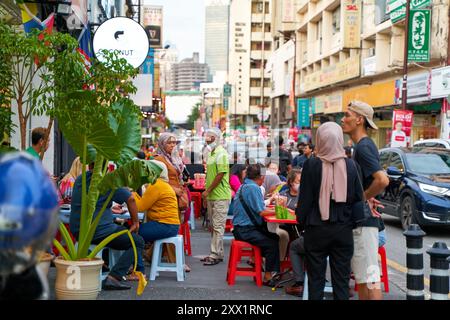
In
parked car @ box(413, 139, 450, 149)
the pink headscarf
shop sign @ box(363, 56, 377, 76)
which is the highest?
shop sign @ box(363, 56, 377, 76)

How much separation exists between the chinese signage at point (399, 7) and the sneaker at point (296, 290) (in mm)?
22704

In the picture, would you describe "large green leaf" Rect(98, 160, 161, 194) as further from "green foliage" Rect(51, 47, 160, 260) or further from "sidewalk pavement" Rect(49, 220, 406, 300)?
"sidewalk pavement" Rect(49, 220, 406, 300)

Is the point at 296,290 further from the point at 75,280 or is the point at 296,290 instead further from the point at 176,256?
the point at 75,280

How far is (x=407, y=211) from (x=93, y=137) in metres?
9.18

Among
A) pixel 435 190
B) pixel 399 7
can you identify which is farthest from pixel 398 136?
pixel 435 190

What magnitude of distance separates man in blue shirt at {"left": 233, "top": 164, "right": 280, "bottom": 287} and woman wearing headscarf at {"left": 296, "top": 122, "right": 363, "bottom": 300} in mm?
2642

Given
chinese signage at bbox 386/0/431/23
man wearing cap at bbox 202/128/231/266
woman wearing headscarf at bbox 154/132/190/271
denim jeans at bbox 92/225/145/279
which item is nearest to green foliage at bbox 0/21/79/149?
denim jeans at bbox 92/225/145/279

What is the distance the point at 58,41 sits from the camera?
7.68m

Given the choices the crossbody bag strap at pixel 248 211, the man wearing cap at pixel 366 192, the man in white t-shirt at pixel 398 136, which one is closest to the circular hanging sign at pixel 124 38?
the crossbody bag strap at pixel 248 211

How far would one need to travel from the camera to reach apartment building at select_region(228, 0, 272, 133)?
108 metres

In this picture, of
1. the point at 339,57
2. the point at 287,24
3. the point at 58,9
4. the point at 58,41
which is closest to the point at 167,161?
the point at 58,41

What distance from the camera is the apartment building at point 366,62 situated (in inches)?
1151

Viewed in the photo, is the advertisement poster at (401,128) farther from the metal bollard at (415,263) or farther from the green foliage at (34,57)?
the green foliage at (34,57)

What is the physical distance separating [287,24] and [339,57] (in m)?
19.0
